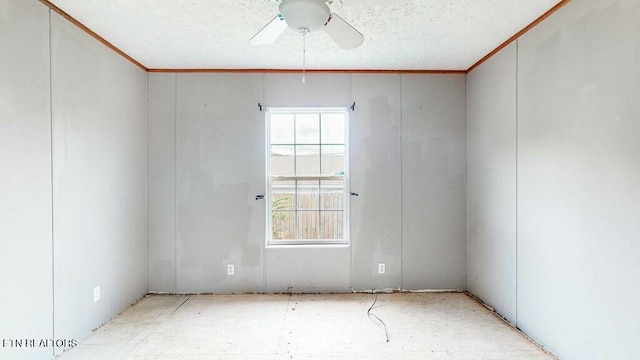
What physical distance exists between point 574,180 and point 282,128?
274 centimetres

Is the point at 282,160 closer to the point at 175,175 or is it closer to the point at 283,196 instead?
the point at 283,196

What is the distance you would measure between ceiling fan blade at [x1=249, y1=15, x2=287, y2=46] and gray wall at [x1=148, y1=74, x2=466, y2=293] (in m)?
1.66

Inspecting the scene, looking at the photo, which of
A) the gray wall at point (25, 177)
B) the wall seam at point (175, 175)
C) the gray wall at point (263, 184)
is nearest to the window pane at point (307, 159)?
the gray wall at point (263, 184)

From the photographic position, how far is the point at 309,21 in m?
1.76

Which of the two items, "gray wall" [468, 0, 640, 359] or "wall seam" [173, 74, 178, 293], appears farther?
"wall seam" [173, 74, 178, 293]

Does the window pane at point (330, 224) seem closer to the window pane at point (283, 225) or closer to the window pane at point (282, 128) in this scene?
the window pane at point (283, 225)

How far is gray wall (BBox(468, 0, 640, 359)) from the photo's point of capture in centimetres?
188

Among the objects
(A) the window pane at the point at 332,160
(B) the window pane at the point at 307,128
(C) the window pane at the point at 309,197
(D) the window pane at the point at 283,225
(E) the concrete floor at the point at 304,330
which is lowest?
(E) the concrete floor at the point at 304,330

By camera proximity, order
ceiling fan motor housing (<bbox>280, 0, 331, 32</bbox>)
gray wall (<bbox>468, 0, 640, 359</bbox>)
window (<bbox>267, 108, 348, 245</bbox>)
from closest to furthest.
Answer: ceiling fan motor housing (<bbox>280, 0, 331, 32</bbox>) → gray wall (<bbox>468, 0, 640, 359</bbox>) → window (<bbox>267, 108, 348, 245</bbox>)

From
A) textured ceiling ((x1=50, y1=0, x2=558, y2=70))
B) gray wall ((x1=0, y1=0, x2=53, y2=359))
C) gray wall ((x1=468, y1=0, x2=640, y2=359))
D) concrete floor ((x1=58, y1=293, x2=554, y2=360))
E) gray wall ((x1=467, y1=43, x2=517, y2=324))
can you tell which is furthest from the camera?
gray wall ((x1=467, y1=43, x2=517, y2=324))

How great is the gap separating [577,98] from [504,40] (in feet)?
3.43

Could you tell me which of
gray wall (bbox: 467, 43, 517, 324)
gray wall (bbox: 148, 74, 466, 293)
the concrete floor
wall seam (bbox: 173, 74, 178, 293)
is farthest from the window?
gray wall (bbox: 467, 43, 517, 324)

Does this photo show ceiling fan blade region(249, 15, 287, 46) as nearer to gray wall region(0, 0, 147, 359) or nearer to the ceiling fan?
the ceiling fan

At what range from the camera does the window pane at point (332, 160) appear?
154 inches
